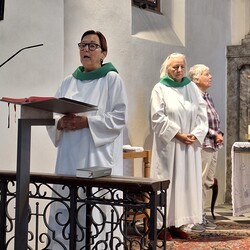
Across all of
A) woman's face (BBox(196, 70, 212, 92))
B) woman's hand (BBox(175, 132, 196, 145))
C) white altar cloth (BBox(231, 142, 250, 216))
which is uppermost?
woman's face (BBox(196, 70, 212, 92))

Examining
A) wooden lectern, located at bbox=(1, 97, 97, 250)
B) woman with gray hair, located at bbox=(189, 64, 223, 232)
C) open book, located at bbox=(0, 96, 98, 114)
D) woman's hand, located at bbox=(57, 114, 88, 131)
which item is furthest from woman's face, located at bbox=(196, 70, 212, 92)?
wooden lectern, located at bbox=(1, 97, 97, 250)

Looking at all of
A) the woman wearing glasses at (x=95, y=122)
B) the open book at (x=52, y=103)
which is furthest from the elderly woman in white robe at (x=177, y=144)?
the open book at (x=52, y=103)

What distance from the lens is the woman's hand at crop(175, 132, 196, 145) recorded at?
647 centimetres

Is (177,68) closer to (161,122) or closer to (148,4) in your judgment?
(161,122)

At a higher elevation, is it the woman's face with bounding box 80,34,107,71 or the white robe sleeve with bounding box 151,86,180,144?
the woman's face with bounding box 80,34,107,71

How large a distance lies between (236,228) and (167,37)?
284 centimetres

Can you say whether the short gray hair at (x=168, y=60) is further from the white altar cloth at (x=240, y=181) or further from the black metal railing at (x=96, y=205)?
the black metal railing at (x=96, y=205)

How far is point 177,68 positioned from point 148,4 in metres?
2.38

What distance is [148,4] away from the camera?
8719 mm

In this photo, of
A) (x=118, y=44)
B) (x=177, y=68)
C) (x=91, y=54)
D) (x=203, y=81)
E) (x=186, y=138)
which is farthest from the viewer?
(x=203, y=81)

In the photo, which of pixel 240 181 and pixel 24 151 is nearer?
pixel 24 151

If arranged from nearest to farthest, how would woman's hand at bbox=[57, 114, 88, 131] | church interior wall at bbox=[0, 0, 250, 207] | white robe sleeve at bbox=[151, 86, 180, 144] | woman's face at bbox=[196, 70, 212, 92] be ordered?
→ 1. woman's hand at bbox=[57, 114, 88, 131]
2. church interior wall at bbox=[0, 0, 250, 207]
3. white robe sleeve at bbox=[151, 86, 180, 144]
4. woman's face at bbox=[196, 70, 212, 92]

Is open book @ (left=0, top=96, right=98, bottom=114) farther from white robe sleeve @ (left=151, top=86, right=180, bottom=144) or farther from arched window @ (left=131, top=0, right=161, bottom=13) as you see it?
arched window @ (left=131, top=0, right=161, bottom=13)

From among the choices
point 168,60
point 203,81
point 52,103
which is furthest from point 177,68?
point 52,103
